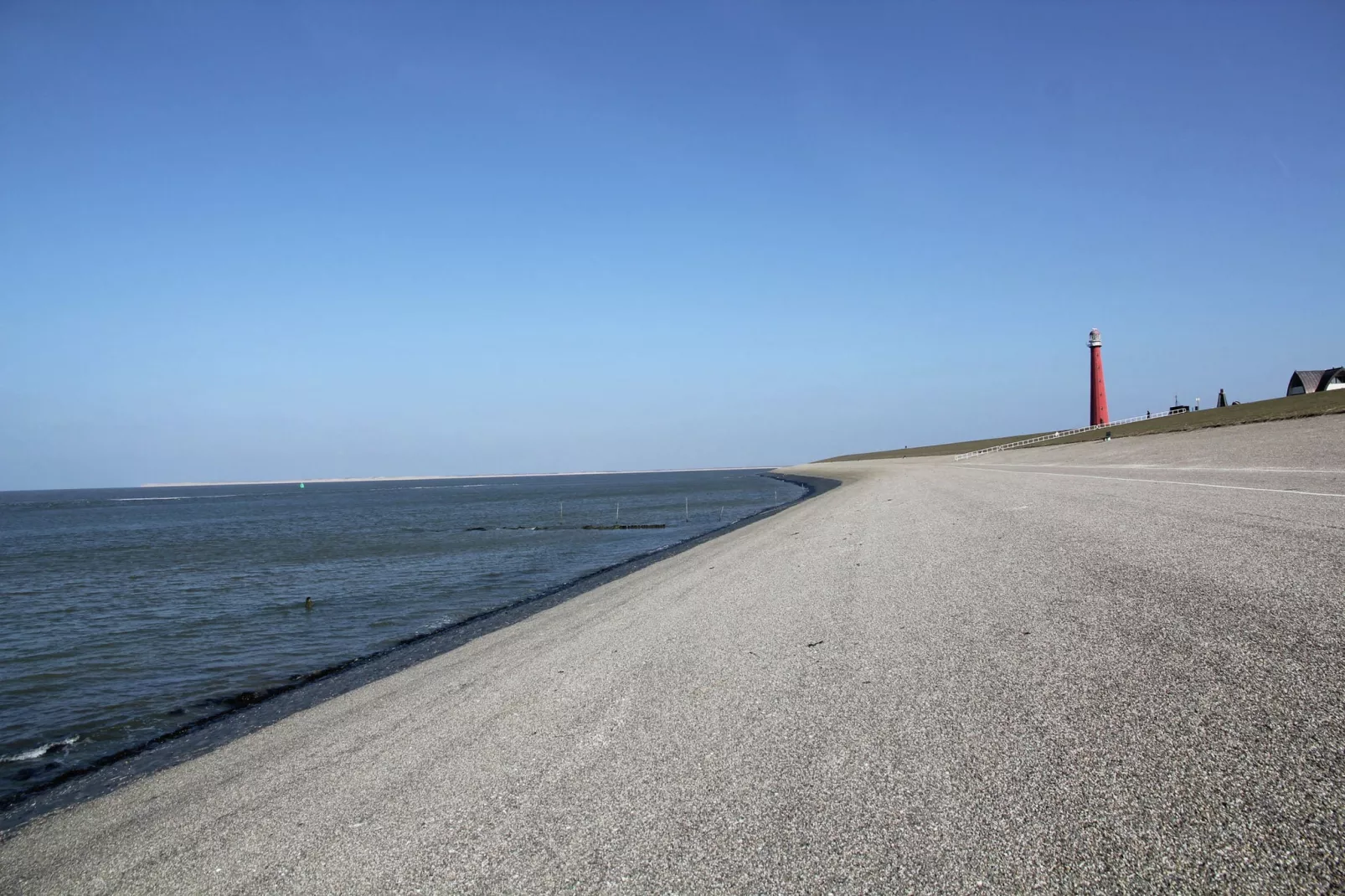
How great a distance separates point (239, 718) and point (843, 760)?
818 centimetres

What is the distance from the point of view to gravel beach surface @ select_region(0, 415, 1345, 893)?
309 cm

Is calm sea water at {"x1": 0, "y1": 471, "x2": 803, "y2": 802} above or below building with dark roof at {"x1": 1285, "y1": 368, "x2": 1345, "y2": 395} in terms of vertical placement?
below

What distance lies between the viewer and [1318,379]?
2918 inches

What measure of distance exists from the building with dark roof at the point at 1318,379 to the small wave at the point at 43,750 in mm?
93273

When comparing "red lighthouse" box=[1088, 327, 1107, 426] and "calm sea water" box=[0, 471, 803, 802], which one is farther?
"red lighthouse" box=[1088, 327, 1107, 426]

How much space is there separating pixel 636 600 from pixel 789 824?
26.5ft

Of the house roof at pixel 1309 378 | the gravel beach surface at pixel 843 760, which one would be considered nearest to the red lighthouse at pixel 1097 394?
the house roof at pixel 1309 378

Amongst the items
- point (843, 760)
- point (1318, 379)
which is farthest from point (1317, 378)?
point (843, 760)

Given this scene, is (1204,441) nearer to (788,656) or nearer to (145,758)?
(788,656)

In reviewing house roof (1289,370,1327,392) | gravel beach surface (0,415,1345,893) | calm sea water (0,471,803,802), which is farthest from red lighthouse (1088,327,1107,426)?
gravel beach surface (0,415,1345,893)

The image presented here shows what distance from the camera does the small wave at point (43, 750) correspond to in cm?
810

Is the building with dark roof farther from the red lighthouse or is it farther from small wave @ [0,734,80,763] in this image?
small wave @ [0,734,80,763]

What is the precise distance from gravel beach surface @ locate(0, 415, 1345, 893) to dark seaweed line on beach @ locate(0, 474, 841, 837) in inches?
34.4

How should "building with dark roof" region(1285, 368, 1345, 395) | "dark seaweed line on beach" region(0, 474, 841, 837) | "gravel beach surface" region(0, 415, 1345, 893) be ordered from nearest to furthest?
"gravel beach surface" region(0, 415, 1345, 893) → "dark seaweed line on beach" region(0, 474, 841, 837) → "building with dark roof" region(1285, 368, 1345, 395)
